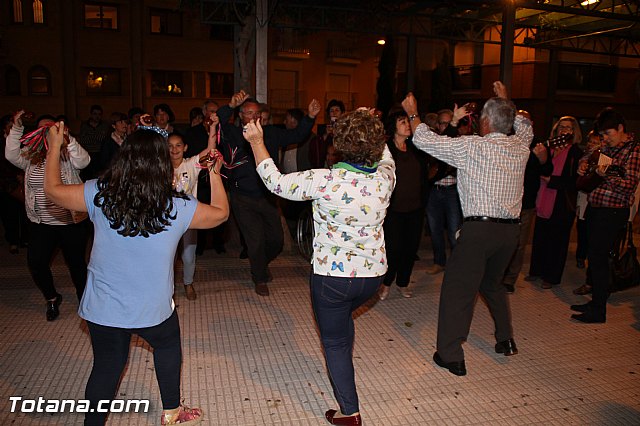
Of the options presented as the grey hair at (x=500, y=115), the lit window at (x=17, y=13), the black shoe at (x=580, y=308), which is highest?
the lit window at (x=17, y=13)

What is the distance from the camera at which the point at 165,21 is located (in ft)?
87.5

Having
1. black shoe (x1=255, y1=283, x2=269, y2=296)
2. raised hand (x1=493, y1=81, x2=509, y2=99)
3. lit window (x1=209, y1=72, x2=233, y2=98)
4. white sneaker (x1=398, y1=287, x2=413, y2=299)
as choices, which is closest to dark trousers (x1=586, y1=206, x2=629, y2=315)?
raised hand (x1=493, y1=81, x2=509, y2=99)

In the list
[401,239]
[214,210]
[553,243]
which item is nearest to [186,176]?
[214,210]

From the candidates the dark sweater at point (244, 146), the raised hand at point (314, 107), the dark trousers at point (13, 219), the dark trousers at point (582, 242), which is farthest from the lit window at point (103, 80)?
the raised hand at point (314, 107)

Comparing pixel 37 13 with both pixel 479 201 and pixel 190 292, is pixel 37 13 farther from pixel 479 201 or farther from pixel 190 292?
pixel 479 201

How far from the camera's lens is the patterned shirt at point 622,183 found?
5.22m

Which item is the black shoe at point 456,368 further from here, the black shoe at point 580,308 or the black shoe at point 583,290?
the black shoe at point 583,290

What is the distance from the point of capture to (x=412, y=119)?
4.26 metres

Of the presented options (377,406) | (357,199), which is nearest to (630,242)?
(377,406)

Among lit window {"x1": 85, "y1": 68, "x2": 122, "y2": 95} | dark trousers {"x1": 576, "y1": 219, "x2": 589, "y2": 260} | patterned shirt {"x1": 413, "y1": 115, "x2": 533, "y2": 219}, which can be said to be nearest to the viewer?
patterned shirt {"x1": 413, "y1": 115, "x2": 533, "y2": 219}

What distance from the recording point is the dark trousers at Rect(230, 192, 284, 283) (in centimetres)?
596

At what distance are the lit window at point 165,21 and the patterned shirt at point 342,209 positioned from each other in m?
25.9

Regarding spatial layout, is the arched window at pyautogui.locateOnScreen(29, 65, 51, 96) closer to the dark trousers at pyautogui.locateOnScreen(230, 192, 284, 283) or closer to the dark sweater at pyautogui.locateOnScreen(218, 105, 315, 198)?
the dark sweater at pyautogui.locateOnScreen(218, 105, 315, 198)

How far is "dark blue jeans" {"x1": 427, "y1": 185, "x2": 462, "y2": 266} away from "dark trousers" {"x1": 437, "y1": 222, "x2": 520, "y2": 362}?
243 cm
